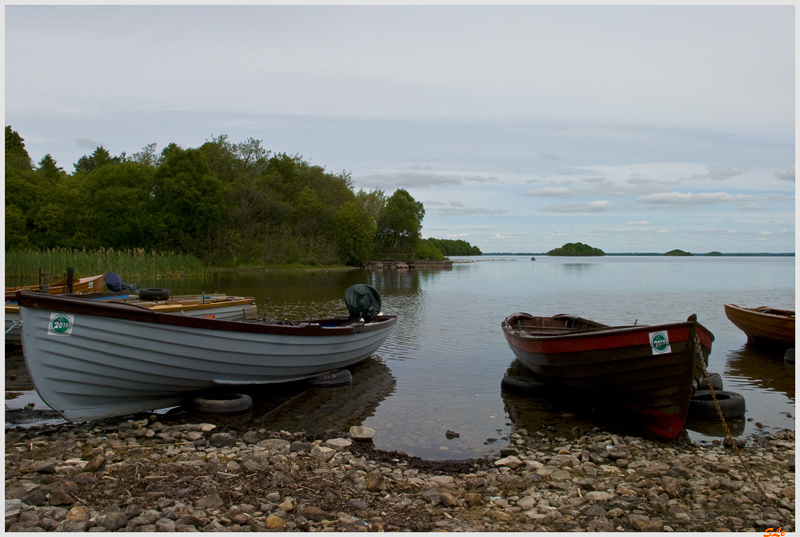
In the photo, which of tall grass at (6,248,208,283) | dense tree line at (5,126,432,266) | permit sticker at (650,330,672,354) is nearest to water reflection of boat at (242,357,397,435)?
permit sticker at (650,330,672,354)

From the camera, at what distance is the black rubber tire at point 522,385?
954 cm

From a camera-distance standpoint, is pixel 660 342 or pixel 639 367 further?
pixel 639 367

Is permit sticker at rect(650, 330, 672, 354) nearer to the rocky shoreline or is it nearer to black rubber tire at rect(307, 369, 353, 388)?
the rocky shoreline

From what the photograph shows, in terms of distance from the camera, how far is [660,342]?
280 inches

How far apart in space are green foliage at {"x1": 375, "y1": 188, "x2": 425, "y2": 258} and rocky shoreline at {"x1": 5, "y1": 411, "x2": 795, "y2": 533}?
79392 mm

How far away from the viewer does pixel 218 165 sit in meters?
65.4

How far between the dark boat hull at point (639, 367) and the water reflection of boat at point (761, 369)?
361cm

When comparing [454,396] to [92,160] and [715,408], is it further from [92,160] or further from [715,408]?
[92,160]

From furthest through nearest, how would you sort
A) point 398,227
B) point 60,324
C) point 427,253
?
point 427,253 → point 398,227 → point 60,324

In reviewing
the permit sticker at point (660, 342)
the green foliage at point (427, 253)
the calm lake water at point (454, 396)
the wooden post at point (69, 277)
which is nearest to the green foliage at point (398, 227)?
the green foliage at point (427, 253)

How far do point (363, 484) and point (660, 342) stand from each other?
4.17 metres

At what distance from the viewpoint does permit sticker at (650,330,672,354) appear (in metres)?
7.09

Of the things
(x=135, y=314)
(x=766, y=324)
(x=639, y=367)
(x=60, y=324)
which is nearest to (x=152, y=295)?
(x=135, y=314)

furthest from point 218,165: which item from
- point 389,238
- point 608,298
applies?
point 608,298
